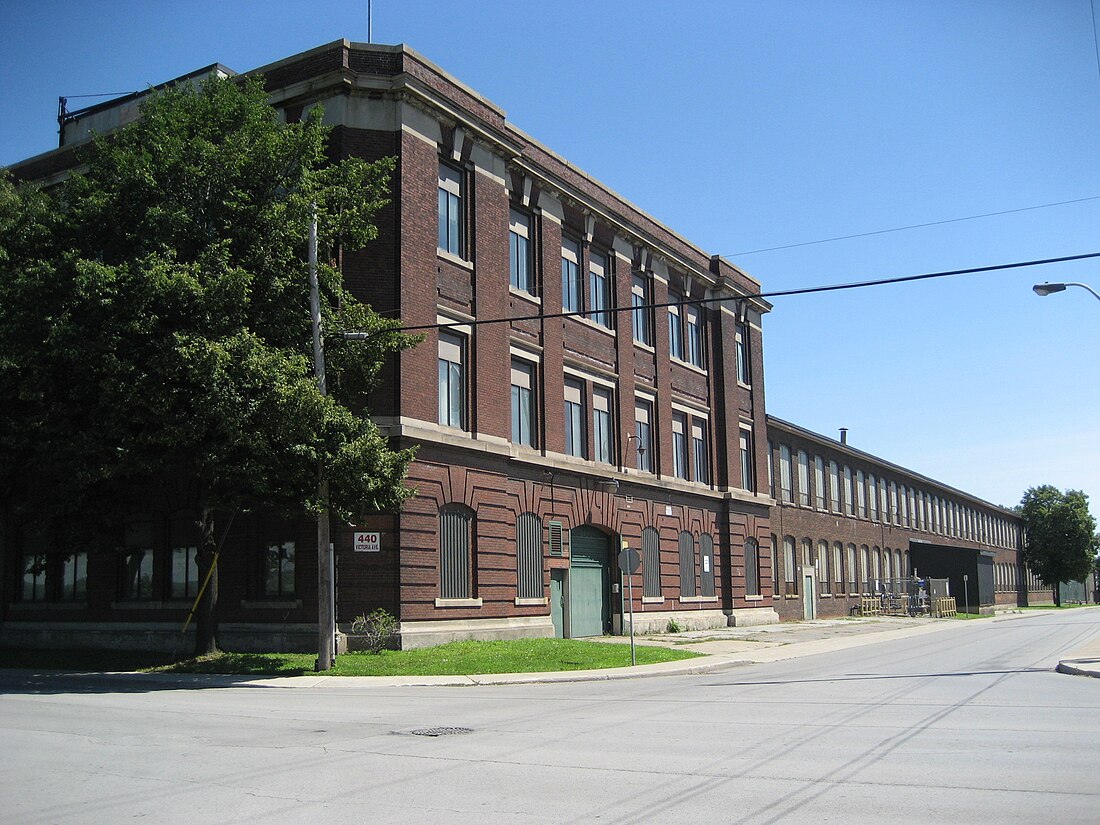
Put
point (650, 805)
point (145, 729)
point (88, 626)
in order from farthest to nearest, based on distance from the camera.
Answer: point (88, 626) < point (145, 729) < point (650, 805)

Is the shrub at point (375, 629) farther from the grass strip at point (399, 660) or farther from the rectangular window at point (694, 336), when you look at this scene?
the rectangular window at point (694, 336)

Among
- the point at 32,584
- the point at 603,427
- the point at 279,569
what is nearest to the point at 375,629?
the point at 279,569

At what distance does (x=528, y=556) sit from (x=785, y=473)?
1075 inches

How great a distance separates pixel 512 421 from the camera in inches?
1213

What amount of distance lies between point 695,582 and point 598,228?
46.8 ft

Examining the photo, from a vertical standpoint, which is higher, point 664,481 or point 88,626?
point 664,481

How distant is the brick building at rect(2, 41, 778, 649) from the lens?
1020 inches

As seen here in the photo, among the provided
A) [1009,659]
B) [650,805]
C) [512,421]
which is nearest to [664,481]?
[512,421]

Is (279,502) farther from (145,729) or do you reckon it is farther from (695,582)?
(695,582)

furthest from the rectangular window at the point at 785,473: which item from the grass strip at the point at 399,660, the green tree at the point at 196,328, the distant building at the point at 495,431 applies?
the green tree at the point at 196,328

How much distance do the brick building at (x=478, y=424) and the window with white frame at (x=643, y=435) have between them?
117 millimetres

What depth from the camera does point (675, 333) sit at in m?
41.5

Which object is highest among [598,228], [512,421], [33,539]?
[598,228]

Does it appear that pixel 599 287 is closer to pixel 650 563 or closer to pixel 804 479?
pixel 650 563
